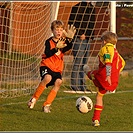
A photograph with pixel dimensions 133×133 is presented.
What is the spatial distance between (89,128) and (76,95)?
2.79 m

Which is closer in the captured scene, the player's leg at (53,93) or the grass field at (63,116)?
the grass field at (63,116)

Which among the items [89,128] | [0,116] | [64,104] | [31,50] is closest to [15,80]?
[31,50]

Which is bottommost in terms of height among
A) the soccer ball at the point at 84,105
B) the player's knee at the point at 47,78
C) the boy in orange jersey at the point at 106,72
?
the soccer ball at the point at 84,105

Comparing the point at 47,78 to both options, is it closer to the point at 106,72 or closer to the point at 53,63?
the point at 53,63

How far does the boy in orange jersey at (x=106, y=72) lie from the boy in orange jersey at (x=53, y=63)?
0.81 metres

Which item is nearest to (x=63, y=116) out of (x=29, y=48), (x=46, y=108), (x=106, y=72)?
(x=46, y=108)

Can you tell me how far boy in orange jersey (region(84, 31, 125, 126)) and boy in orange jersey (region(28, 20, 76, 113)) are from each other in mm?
807

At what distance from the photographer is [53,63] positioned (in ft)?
23.9

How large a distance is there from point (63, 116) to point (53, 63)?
852 millimetres

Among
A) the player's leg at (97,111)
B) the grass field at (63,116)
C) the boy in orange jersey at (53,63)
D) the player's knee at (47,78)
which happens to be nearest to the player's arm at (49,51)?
the boy in orange jersey at (53,63)

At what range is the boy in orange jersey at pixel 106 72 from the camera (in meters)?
6.29

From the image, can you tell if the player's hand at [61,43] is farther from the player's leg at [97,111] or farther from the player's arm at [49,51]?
the player's leg at [97,111]

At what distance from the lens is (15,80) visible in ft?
31.7

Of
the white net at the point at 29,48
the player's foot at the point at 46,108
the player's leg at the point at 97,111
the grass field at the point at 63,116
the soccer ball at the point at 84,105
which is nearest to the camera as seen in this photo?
the grass field at the point at 63,116
